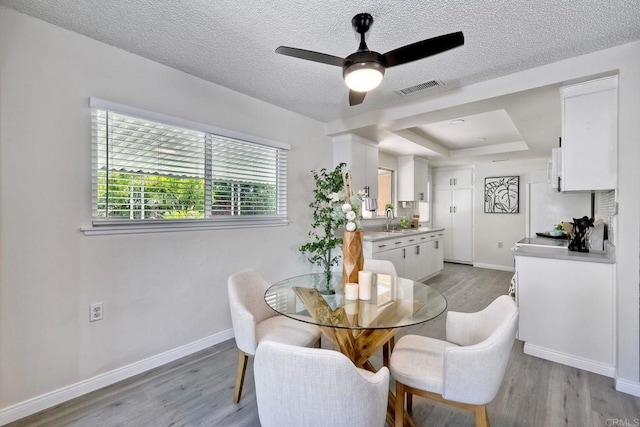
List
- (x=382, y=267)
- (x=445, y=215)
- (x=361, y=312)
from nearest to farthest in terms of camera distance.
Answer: (x=361, y=312) → (x=382, y=267) → (x=445, y=215)

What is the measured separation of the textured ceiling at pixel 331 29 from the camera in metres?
1.70

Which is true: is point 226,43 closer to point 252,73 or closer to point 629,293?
point 252,73

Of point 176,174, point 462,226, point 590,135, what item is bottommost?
point 462,226

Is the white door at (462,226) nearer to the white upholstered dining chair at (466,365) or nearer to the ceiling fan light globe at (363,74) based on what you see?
the white upholstered dining chair at (466,365)

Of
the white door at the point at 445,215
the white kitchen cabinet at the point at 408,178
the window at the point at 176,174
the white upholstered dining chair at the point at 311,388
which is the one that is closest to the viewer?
the white upholstered dining chair at the point at 311,388

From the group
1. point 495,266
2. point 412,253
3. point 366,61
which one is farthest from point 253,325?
point 495,266

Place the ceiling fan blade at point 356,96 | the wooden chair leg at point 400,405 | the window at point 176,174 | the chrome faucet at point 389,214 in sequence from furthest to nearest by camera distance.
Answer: the chrome faucet at point 389,214, the window at point 176,174, the ceiling fan blade at point 356,96, the wooden chair leg at point 400,405

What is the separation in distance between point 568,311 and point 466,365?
1.87m

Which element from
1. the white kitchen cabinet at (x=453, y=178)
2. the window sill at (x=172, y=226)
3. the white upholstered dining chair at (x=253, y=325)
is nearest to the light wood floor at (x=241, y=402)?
the white upholstered dining chair at (x=253, y=325)

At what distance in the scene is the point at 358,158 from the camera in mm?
4070

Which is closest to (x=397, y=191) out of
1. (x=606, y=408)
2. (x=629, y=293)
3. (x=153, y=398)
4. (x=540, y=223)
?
(x=540, y=223)

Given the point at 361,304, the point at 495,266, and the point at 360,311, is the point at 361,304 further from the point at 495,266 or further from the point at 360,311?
the point at 495,266

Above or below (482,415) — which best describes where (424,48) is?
above

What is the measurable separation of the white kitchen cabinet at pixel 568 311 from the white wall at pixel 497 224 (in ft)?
12.8
